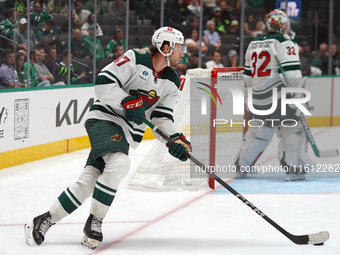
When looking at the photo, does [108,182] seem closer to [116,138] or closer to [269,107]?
[116,138]

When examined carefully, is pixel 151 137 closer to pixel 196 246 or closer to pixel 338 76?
pixel 338 76

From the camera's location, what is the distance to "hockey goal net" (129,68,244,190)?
165 inches

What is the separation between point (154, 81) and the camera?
280cm

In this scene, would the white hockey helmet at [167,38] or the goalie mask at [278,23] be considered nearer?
the white hockey helmet at [167,38]

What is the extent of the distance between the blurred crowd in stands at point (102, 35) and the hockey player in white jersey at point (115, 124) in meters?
2.43

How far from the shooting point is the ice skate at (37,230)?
2.69m

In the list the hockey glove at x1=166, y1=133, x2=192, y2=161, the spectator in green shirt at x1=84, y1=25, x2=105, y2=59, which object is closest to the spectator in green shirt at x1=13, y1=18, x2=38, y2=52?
the spectator in green shirt at x1=84, y1=25, x2=105, y2=59

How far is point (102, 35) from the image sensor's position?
6.48m

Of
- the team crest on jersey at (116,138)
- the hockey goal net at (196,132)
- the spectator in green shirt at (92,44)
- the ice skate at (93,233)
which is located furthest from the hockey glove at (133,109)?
the spectator in green shirt at (92,44)

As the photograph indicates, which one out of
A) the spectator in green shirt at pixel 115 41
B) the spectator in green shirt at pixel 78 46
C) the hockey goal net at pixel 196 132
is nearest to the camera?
the hockey goal net at pixel 196 132

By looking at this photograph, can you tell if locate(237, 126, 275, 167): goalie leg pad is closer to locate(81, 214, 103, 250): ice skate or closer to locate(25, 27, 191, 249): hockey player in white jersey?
locate(25, 27, 191, 249): hockey player in white jersey

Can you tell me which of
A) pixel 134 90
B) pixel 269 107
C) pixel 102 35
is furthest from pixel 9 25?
pixel 134 90

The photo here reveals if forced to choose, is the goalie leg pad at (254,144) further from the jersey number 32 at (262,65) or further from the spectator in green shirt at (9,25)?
the spectator in green shirt at (9,25)

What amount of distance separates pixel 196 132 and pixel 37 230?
75.3 inches
